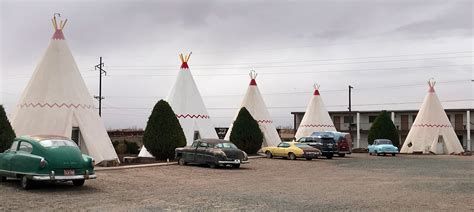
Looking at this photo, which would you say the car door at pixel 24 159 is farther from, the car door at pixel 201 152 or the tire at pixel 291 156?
the tire at pixel 291 156

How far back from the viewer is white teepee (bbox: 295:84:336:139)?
45.9 meters

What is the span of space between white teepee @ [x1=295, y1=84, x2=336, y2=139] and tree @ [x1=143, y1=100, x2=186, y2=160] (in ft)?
73.2

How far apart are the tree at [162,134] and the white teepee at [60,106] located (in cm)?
285

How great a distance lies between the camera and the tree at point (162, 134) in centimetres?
2491

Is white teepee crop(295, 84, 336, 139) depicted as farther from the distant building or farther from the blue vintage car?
the distant building

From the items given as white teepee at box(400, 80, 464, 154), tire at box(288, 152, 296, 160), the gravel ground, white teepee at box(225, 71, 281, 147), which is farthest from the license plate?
white teepee at box(400, 80, 464, 154)

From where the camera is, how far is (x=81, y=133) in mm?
21938

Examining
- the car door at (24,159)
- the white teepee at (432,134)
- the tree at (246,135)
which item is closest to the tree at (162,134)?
the tree at (246,135)

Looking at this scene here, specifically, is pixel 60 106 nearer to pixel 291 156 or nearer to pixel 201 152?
pixel 201 152

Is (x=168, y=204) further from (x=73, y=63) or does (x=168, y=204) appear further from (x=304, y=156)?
(x=304, y=156)

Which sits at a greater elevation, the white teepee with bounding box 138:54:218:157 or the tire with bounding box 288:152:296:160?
the white teepee with bounding box 138:54:218:157

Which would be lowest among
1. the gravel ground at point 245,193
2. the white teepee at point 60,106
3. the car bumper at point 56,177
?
the gravel ground at point 245,193

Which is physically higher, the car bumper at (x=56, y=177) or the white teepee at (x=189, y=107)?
the white teepee at (x=189, y=107)

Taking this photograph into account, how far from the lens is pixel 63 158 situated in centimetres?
1228
